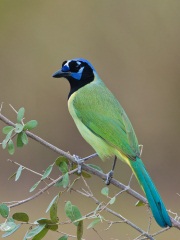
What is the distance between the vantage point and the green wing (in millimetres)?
3734

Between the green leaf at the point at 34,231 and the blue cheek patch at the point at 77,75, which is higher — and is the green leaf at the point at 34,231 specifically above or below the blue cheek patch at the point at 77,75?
below

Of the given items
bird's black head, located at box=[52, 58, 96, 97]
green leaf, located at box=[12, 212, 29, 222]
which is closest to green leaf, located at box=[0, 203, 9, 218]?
green leaf, located at box=[12, 212, 29, 222]

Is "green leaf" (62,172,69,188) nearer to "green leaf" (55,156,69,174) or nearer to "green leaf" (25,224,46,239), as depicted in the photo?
"green leaf" (55,156,69,174)

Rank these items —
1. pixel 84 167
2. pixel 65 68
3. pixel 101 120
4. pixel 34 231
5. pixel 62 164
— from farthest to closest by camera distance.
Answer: pixel 65 68
pixel 101 120
pixel 84 167
pixel 62 164
pixel 34 231

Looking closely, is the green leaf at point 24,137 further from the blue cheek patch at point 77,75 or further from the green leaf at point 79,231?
the blue cheek patch at point 77,75

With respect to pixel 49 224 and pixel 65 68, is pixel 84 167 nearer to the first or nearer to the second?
pixel 49 224

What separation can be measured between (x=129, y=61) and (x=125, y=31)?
0.36 metres

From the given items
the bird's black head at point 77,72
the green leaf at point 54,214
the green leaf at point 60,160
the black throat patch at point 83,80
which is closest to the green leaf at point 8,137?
the green leaf at point 60,160

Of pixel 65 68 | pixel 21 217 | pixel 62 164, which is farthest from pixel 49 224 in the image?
pixel 65 68

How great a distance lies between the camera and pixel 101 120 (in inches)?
156

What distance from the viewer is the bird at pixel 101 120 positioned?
3.59 metres

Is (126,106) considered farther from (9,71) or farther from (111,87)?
(9,71)

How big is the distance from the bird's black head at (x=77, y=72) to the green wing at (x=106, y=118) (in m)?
0.08

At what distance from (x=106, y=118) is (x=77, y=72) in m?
0.42
